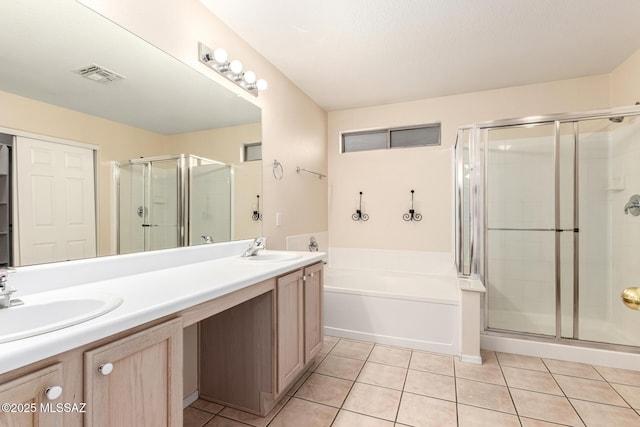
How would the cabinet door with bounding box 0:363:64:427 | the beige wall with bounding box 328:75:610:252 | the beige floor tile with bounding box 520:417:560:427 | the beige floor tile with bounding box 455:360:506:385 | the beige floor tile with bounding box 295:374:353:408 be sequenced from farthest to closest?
the beige wall with bounding box 328:75:610:252
the beige floor tile with bounding box 455:360:506:385
the beige floor tile with bounding box 295:374:353:408
the beige floor tile with bounding box 520:417:560:427
the cabinet door with bounding box 0:363:64:427

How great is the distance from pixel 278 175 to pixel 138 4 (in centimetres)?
150

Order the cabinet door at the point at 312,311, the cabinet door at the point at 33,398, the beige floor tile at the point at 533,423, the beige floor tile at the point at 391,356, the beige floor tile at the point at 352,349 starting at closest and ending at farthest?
the cabinet door at the point at 33,398 < the beige floor tile at the point at 533,423 < the cabinet door at the point at 312,311 < the beige floor tile at the point at 391,356 < the beige floor tile at the point at 352,349

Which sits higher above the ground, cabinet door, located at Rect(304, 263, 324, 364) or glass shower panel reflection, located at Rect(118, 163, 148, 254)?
glass shower panel reflection, located at Rect(118, 163, 148, 254)

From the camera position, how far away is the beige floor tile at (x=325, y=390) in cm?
181

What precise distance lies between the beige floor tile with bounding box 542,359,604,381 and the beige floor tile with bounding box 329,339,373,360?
1289 mm

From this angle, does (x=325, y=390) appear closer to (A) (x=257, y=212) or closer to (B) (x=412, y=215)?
(A) (x=257, y=212)

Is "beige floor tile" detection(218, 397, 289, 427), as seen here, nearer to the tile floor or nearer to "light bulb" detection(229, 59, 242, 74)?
the tile floor

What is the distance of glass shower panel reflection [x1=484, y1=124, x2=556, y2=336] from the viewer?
105 inches

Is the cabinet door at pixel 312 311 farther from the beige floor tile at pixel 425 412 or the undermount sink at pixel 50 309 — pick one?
the undermount sink at pixel 50 309

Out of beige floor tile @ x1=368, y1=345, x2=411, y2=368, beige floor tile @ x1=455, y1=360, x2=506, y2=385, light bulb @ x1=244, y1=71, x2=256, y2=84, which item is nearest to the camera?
beige floor tile @ x1=455, y1=360, x2=506, y2=385

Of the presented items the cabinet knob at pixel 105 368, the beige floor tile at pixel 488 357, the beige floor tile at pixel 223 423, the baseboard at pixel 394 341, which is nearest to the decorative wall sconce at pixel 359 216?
the baseboard at pixel 394 341

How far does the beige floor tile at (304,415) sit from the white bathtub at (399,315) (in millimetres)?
975

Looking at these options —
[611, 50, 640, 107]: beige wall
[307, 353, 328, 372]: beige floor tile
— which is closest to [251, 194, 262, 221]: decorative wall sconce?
[307, 353, 328, 372]: beige floor tile

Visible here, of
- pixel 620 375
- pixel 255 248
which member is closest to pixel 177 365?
pixel 255 248
